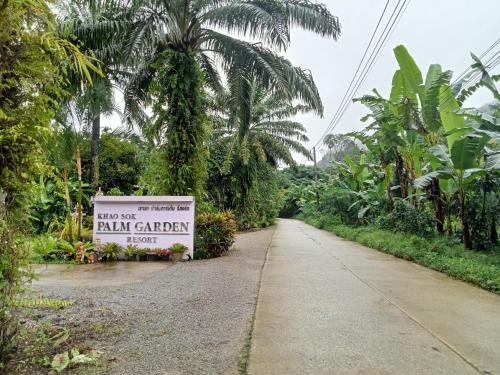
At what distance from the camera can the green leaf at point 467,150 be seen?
7986 mm

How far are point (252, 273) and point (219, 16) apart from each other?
22.0ft

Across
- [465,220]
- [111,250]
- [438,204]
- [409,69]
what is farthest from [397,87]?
[111,250]

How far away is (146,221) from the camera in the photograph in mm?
9781

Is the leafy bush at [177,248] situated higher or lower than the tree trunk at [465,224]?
lower

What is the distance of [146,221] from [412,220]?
24.6ft

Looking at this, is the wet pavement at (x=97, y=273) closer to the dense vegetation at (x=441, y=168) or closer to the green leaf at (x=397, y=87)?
the dense vegetation at (x=441, y=168)

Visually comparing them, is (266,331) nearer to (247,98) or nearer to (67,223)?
(67,223)

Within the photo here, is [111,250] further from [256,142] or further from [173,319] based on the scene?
[256,142]

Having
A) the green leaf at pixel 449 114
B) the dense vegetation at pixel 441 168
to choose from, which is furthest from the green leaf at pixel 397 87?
the green leaf at pixel 449 114

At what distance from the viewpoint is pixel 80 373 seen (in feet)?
9.25

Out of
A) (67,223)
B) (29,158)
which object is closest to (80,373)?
(29,158)

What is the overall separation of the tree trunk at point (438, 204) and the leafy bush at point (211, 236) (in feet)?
18.9

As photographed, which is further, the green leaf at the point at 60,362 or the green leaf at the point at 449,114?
the green leaf at the point at 449,114

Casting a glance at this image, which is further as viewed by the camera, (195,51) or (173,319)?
(195,51)
